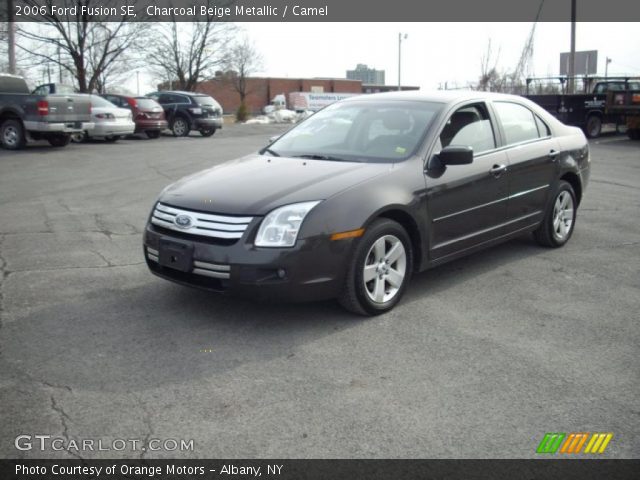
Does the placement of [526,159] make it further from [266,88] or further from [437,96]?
[266,88]

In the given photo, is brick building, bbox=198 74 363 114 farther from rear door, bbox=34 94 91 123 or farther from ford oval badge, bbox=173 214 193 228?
ford oval badge, bbox=173 214 193 228

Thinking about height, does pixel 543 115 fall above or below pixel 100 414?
above

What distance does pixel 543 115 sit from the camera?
686 cm

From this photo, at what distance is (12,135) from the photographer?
1684cm

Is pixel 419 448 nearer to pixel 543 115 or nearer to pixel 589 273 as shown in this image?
pixel 589 273

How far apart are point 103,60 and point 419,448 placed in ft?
113

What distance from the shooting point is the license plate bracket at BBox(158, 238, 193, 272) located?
4.50 m

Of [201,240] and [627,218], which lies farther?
[627,218]

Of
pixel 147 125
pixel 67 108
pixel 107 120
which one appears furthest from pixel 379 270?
pixel 147 125

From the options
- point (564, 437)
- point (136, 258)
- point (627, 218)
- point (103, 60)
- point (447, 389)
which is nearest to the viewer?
point (564, 437)

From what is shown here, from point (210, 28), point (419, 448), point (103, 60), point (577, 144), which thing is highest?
point (210, 28)

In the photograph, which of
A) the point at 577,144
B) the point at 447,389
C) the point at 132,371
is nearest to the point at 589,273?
the point at 577,144

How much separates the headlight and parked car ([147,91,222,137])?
20.9m

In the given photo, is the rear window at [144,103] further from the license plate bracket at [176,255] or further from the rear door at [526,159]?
the license plate bracket at [176,255]
